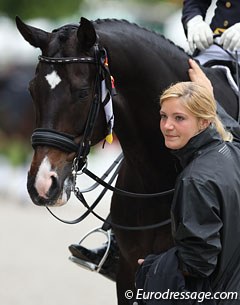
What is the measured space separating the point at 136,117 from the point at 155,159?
0.27m

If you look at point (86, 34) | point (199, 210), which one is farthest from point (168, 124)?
point (86, 34)

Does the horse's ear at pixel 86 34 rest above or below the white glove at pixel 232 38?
above

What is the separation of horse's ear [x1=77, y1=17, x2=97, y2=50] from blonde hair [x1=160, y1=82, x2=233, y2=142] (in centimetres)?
58

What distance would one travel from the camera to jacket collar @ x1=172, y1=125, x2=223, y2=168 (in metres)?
3.72

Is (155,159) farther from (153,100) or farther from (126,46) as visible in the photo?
(126,46)

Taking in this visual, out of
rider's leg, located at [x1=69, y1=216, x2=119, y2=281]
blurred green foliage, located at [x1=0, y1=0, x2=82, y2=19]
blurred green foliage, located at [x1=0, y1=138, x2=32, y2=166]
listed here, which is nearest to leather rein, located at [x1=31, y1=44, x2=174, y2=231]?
rider's leg, located at [x1=69, y1=216, x2=119, y2=281]

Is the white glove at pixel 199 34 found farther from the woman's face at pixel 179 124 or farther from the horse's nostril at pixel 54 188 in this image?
the horse's nostril at pixel 54 188

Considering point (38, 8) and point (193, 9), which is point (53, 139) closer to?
point (193, 9)

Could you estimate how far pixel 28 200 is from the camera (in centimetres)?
1440

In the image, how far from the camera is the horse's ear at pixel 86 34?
13.5 ft

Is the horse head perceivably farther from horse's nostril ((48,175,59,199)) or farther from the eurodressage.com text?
the eurodressage.com text

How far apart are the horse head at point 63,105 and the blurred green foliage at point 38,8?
1474 cm

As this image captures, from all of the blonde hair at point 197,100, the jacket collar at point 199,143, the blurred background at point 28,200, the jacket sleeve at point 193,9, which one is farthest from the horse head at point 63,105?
the blurred background at point 28,200

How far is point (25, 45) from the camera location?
68.2 ft
